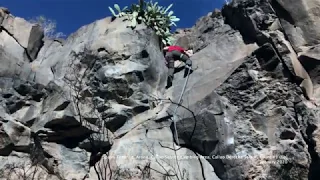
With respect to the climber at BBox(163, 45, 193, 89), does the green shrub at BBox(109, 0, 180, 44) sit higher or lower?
higher

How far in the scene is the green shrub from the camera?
36.5 feet

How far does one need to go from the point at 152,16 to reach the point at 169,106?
278 cm

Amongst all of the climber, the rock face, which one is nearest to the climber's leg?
the climber

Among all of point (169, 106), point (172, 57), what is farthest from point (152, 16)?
point (169, 106)

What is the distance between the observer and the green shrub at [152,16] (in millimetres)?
11117

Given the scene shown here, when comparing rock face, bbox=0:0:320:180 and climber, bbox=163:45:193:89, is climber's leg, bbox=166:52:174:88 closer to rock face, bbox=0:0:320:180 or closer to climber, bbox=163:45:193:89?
climber, bbox=163:45:193:89

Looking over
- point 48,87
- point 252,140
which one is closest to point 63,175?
point 48,87

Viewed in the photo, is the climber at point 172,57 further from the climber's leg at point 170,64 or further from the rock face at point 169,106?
the rock face at point 169,106

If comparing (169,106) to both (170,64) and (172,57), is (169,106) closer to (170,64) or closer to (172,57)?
(170,64)

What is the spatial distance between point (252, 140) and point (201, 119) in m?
1.06

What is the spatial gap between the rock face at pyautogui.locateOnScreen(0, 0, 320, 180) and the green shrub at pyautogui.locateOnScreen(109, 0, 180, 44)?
0.32 metres

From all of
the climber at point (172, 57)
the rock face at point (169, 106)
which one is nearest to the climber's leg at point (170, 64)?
the climber at point (172, 57)

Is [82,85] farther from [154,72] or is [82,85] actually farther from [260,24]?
[260,24]

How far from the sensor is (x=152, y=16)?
11.3 m
